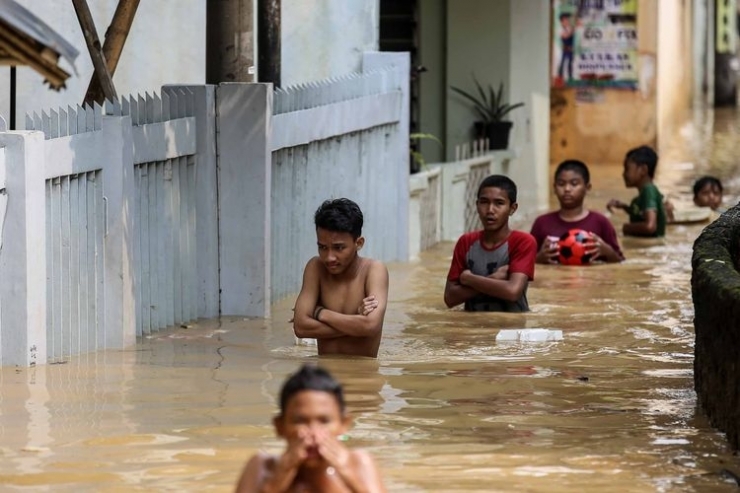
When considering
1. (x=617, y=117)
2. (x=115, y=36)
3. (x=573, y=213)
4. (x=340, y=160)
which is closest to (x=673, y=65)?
(x=617, y=117)

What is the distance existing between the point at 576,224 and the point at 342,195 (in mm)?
1978

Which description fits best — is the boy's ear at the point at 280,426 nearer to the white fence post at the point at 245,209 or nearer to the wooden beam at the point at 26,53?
the wooden beam at the point at 26,53

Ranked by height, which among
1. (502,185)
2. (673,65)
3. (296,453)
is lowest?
(296,453)

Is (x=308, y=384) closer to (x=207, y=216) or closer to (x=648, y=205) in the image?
(x=207, y=216)

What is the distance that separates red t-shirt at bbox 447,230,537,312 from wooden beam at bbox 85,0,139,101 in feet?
8.61

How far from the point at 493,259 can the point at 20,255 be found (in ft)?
12.0

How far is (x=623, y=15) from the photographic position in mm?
26016

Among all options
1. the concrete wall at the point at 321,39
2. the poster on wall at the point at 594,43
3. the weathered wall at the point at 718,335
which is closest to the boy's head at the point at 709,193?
the concrete wall at the point at 321,39

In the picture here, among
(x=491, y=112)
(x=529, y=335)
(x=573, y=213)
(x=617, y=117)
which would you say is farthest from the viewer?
(x=617, y=117)

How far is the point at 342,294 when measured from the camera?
903cm

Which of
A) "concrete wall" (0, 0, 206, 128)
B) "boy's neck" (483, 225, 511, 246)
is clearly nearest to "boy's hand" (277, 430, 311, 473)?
"boy's neck" (483, 225, 511, 246)

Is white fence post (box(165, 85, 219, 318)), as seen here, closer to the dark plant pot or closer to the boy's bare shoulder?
the boy's bare shoulder

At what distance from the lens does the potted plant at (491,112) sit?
1859cm

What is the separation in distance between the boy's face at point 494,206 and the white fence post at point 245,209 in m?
1.49
